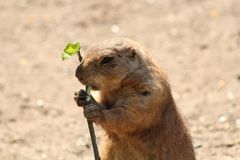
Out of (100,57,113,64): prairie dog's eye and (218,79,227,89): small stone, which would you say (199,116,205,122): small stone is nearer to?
(218,79,227,89): small stone

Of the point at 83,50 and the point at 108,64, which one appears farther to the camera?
the point at 83,50

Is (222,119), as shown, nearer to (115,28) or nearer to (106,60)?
(106,60)

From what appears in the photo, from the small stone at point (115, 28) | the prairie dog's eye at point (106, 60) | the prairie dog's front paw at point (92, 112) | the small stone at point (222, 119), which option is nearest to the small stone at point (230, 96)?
the small stone at point (222, 119)

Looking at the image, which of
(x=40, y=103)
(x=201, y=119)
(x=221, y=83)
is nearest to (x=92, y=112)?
(x=201, y=119)

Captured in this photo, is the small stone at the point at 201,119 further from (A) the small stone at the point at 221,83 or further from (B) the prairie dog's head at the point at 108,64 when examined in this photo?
(B) the prairie dog's head at the point at 108,64

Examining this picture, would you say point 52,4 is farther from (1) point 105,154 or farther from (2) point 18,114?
(1) point 105,154

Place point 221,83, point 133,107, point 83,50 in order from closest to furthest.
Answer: point 133,107 → point 221,83 → point 83,50

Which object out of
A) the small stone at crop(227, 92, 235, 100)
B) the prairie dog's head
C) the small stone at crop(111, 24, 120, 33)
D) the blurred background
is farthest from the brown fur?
the small stone at crop(111, 24, 120, 33)
